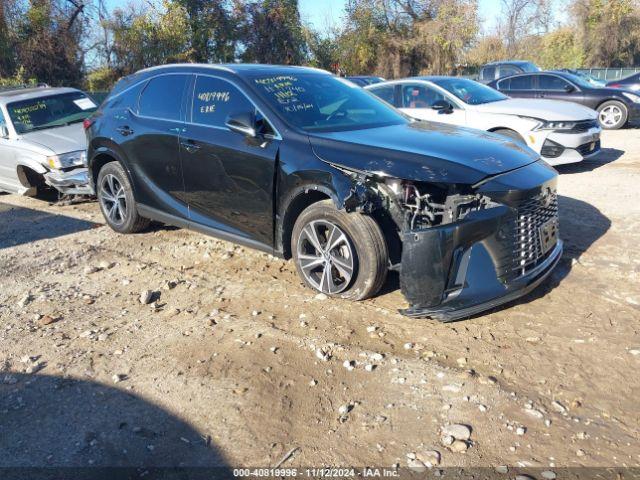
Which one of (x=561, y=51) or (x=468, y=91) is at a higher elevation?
(x=561, y=51)

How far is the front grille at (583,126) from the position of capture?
29.4ft

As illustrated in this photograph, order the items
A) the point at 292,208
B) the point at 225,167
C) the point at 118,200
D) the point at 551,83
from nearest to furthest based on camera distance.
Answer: the point at 292,208
the point at 225,167
the point at 118,200
the point at 551,83

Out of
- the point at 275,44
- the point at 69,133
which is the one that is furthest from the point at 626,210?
the point at 275,44

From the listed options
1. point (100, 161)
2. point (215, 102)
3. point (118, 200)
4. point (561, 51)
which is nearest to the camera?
point (215, 102)

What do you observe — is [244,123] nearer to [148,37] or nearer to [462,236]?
[462,236]

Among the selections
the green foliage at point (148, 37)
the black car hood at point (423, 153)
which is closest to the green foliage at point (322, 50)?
the green foliage at point (148, 37)

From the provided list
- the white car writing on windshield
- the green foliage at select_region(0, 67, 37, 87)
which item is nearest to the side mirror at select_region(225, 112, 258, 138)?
the white car writing on windshield

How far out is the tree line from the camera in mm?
24938

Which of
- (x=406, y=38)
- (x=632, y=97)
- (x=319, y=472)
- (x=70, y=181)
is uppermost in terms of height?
(x=406, y=38)

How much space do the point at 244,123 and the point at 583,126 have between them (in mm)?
6492

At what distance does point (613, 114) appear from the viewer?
46.5ft

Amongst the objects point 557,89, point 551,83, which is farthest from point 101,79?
point 557,89

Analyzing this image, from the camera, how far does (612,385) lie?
11.1 ft

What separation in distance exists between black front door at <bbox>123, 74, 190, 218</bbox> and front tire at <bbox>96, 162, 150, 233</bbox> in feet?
0.72
